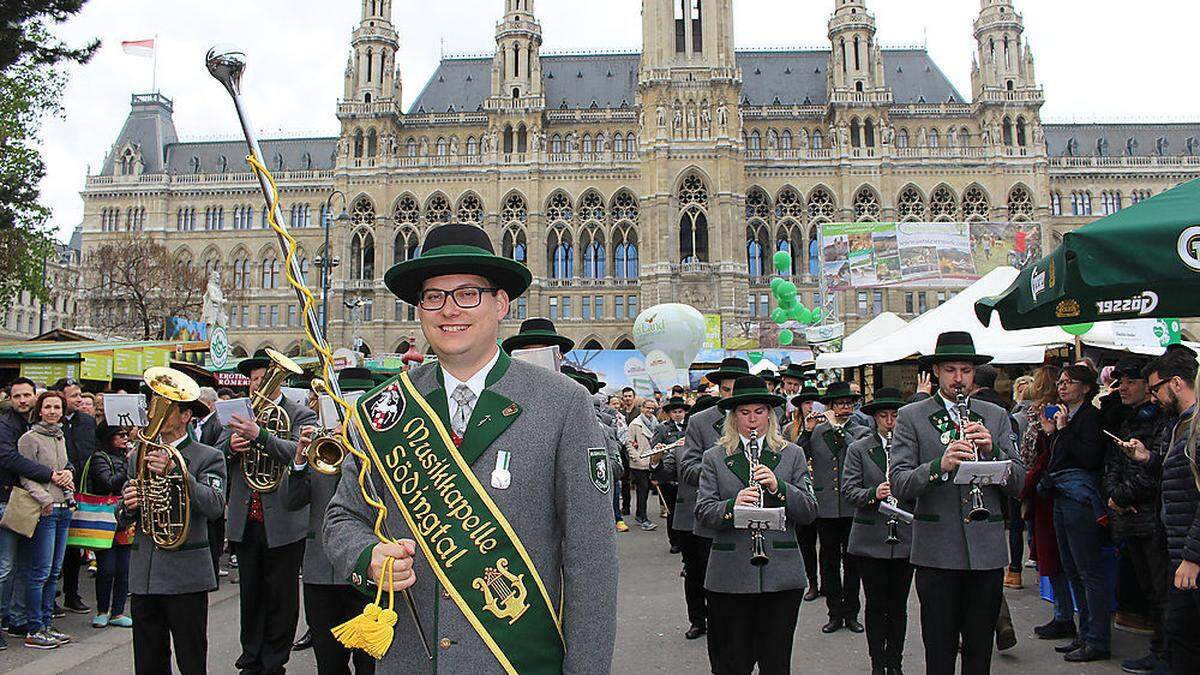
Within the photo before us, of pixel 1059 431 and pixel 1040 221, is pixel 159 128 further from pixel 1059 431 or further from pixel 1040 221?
pixel 1059 431

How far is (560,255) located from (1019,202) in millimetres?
29822

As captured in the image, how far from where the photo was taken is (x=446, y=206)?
53.7 metres

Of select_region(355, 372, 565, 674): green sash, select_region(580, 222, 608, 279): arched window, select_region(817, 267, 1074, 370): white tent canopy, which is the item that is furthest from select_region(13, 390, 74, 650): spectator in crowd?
select_region(580, 222, 608, 279): arched window

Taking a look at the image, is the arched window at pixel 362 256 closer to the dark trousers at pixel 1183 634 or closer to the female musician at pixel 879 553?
the female musician at pixel 879 553

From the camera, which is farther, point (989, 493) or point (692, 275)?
point (692, 275)

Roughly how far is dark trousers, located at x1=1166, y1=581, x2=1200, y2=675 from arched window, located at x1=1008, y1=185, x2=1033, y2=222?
53.2 metres

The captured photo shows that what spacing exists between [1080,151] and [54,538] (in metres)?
75.6

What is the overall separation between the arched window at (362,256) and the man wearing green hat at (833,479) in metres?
49.4

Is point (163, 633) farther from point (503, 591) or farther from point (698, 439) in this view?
point (698, 439)

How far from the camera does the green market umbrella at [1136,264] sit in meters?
4.76

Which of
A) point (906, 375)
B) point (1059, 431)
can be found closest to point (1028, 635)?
point (1059, 431)

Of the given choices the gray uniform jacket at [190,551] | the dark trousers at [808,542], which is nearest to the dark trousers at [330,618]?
the gray uniform jacket at [190,551]

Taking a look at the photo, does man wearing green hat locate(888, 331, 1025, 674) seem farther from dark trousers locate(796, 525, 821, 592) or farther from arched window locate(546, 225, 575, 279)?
arched window locate(546, 225, 575, 279)

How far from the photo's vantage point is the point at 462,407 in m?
2.64
